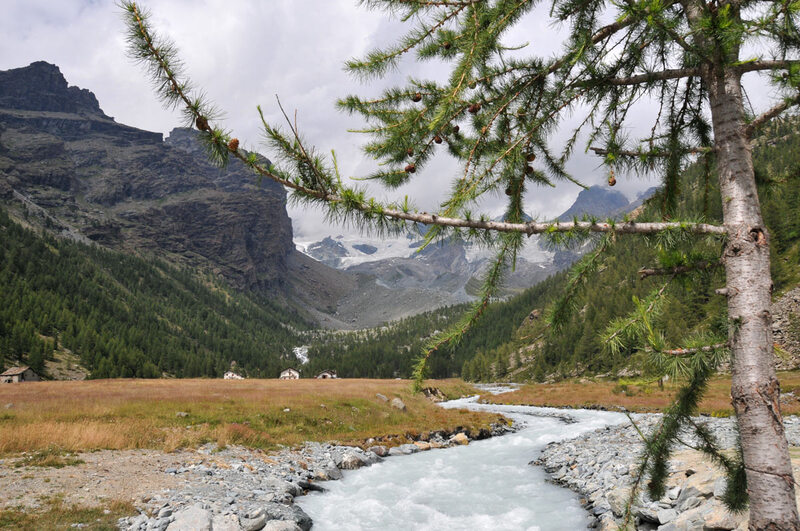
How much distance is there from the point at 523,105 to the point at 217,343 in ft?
591

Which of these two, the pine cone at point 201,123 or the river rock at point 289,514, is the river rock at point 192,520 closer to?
the river rock at point 289,514

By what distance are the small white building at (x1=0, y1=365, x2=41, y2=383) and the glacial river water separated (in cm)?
8055

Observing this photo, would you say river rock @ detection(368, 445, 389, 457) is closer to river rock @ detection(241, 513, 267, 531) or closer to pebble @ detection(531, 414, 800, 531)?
pebble @ detection(531, 414, 800, 531)

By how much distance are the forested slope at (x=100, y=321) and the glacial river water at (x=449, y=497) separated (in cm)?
10013

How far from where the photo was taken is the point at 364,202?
285cm

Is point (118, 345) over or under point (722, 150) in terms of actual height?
under

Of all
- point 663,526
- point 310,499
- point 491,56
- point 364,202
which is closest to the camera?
point 364,202

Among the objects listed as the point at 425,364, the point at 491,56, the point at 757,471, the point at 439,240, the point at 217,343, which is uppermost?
the point at 491,56

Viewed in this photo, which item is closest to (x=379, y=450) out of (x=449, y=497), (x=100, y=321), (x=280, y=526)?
(x=449, y=497)

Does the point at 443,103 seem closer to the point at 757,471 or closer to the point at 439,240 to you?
the point at 439,240

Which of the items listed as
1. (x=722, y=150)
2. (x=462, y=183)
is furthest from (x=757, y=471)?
(x=462, y=183)

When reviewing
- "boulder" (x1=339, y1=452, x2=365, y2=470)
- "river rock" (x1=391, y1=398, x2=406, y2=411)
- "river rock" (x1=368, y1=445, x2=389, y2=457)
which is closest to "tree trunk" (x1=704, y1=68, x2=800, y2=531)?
"boulder" (x1=339, y1=452, x2=365, y2=470)

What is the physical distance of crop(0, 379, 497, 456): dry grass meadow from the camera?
14.8 metres

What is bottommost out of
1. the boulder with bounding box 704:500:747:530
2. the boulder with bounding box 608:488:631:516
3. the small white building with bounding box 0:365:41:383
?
the small white building with bounding box 0:365:41:383
